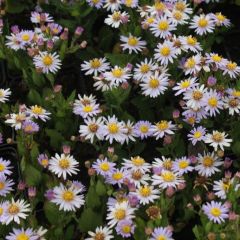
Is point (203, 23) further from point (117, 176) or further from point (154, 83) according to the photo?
point (117, 176)

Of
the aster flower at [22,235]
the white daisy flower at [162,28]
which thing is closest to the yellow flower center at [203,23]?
the white daisy flower at [162,28]

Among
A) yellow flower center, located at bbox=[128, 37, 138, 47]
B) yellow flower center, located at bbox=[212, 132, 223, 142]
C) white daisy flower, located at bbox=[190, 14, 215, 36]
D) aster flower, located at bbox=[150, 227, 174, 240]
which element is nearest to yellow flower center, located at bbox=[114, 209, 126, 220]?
aster flower, located at bbox=[150, 227, 174, 240]

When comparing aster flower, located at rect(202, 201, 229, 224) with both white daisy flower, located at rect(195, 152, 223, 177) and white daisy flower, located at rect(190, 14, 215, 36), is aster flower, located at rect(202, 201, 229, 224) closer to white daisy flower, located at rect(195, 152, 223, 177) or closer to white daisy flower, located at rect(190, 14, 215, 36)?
white daisy flower, located at rect(195, 152, 223, 177)

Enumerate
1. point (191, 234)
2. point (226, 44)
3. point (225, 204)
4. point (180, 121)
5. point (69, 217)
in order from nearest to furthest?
point (225, 204)
point (69, 217)
point (191, 234)
point (180, 121)
point (226, 44)


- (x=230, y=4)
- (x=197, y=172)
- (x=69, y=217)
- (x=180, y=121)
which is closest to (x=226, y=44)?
(x=230, y=4)

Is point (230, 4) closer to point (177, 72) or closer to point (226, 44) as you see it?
point (226, 44)

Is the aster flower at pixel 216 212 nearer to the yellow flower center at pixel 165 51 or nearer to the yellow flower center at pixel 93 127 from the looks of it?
the yellow flower center at pixel 93 127
